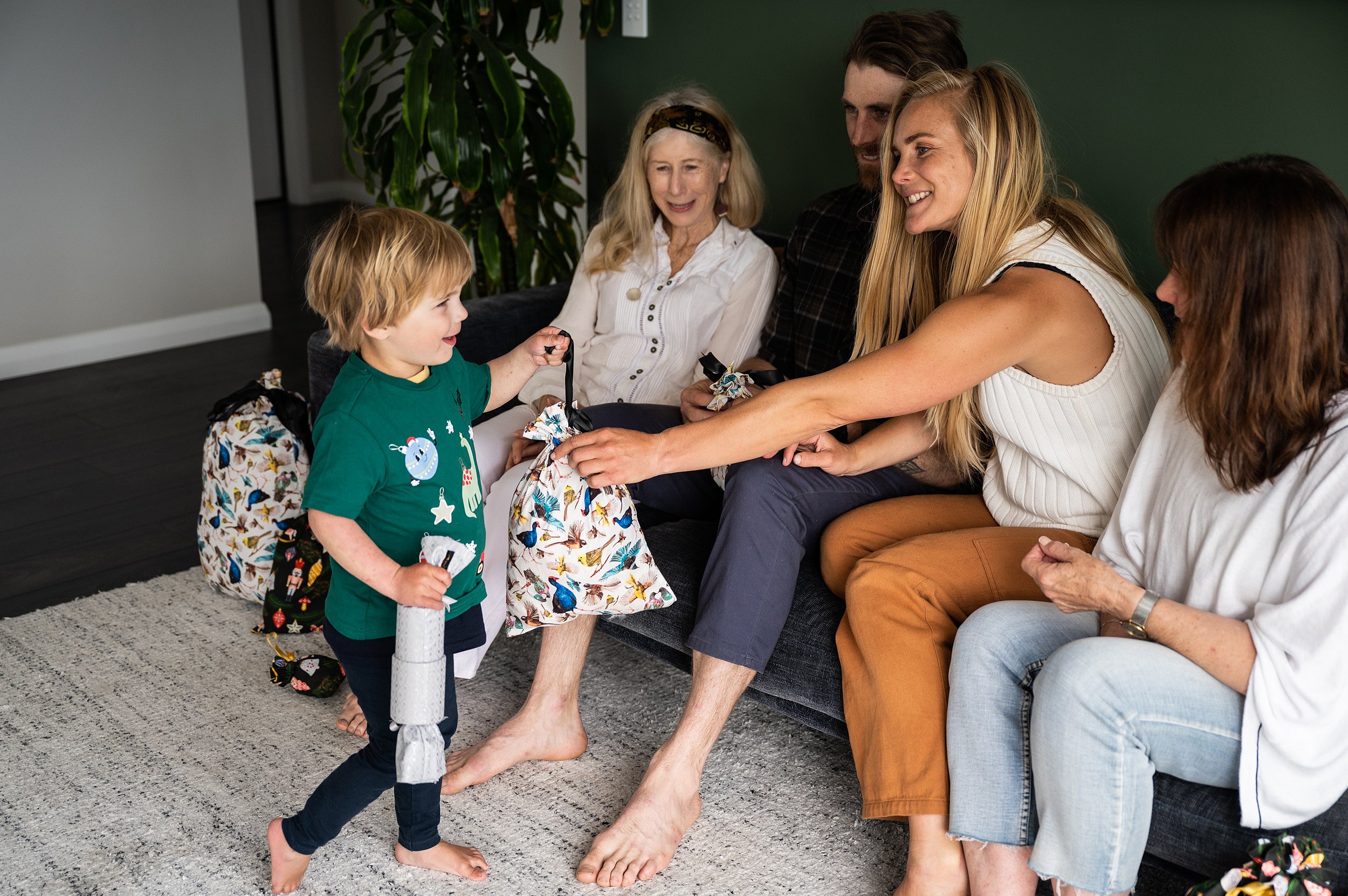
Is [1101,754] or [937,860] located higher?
[1101,754]

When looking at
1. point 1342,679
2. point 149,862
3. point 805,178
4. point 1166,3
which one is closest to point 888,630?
point 1342,679

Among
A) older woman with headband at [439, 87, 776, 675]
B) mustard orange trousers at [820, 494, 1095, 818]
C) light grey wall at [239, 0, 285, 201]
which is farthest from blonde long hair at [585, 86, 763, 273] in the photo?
light grey wall at [239, 0, 285, 201]

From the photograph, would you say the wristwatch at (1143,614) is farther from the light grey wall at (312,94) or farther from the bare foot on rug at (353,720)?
the light grey wall at (312,94)

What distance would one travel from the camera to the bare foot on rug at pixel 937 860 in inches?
63.4

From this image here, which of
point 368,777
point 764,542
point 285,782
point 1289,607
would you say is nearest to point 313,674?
point 285,782

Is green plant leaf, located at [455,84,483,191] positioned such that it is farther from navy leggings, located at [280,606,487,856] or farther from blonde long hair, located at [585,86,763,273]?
navy leggings, located at [280,606,487,856]

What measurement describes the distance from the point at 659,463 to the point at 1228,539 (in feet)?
2.66

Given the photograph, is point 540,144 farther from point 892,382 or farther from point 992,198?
point 892,382

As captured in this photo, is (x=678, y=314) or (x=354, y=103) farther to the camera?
(x=354, y=103)

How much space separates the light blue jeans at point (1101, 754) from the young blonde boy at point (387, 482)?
804mm

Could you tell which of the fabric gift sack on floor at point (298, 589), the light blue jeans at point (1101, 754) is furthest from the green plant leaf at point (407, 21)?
the light blue jeans at point (1101, 754)

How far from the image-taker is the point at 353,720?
6.98 ft

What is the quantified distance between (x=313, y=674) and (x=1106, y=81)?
1989 mm

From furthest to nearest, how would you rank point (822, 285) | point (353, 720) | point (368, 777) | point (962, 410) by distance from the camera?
point (822, 285), point (353, 720), point (962, 410), point (368, 777)
